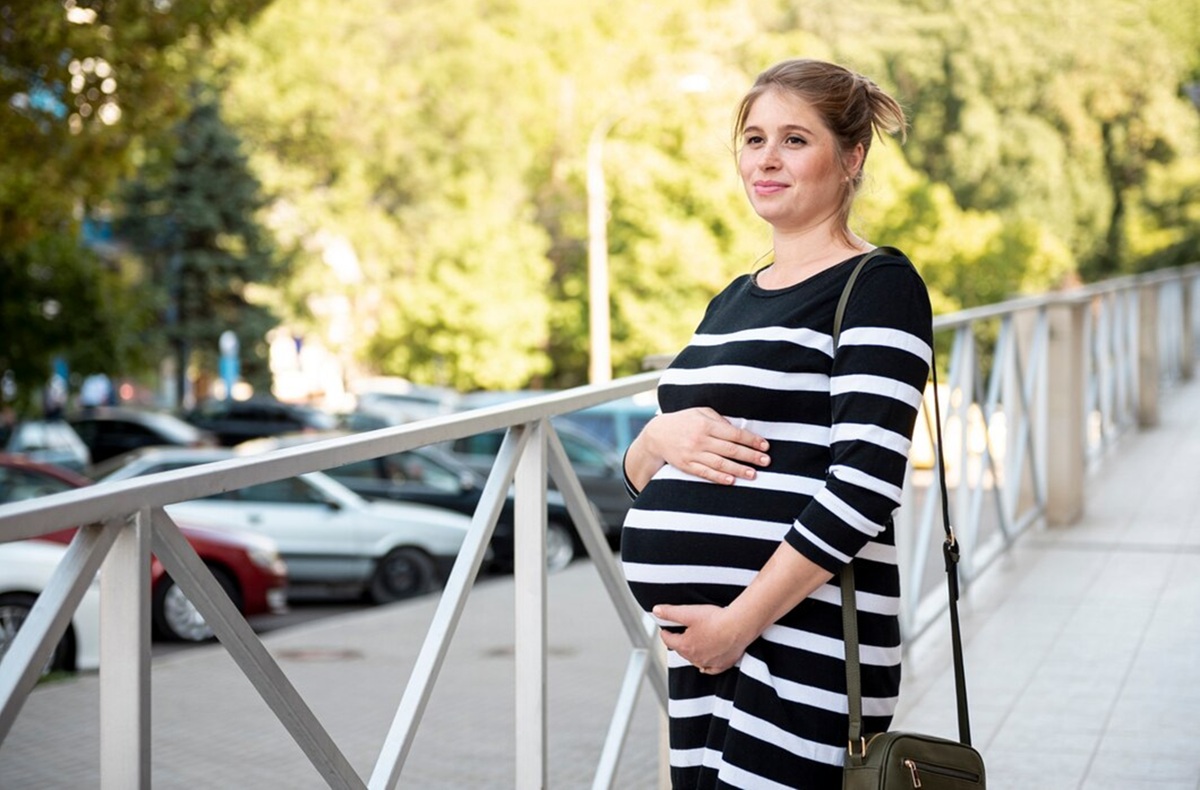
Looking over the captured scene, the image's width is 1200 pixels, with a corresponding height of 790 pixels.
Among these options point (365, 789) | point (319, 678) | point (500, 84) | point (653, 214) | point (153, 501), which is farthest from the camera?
point (500, 84)

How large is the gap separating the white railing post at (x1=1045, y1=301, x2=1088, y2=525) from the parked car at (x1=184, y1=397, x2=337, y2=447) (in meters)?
21.5

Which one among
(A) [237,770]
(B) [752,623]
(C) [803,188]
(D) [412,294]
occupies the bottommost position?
(A) [237,770]

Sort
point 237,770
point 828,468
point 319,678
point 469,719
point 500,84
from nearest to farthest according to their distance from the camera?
point 828,468, point 237,770, point 469,719, point 319,678, point 500,84

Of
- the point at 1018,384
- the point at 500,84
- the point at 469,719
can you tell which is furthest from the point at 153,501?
the point at 500,84

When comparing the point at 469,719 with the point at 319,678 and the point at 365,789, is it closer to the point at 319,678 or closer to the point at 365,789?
the point at 319,678

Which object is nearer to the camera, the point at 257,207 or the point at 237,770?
the point at 237,770

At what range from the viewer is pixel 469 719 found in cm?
707

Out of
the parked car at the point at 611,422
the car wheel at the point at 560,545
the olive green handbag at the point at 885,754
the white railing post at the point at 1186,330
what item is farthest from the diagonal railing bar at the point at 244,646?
the parked car at the point at 611,422

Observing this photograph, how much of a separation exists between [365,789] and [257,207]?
34052 mm

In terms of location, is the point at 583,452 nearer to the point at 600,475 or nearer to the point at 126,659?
the point at 600,475

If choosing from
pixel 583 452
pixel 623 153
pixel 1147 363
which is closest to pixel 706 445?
pixel 1147 363

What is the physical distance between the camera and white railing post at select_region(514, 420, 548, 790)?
3.18 m

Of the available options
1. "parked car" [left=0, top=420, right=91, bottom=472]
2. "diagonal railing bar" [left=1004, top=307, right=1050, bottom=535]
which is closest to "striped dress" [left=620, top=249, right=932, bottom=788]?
"diagonal railing bar" [left=1004, top=307, right=1050, bottom=535]

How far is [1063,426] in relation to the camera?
27.4 ft
